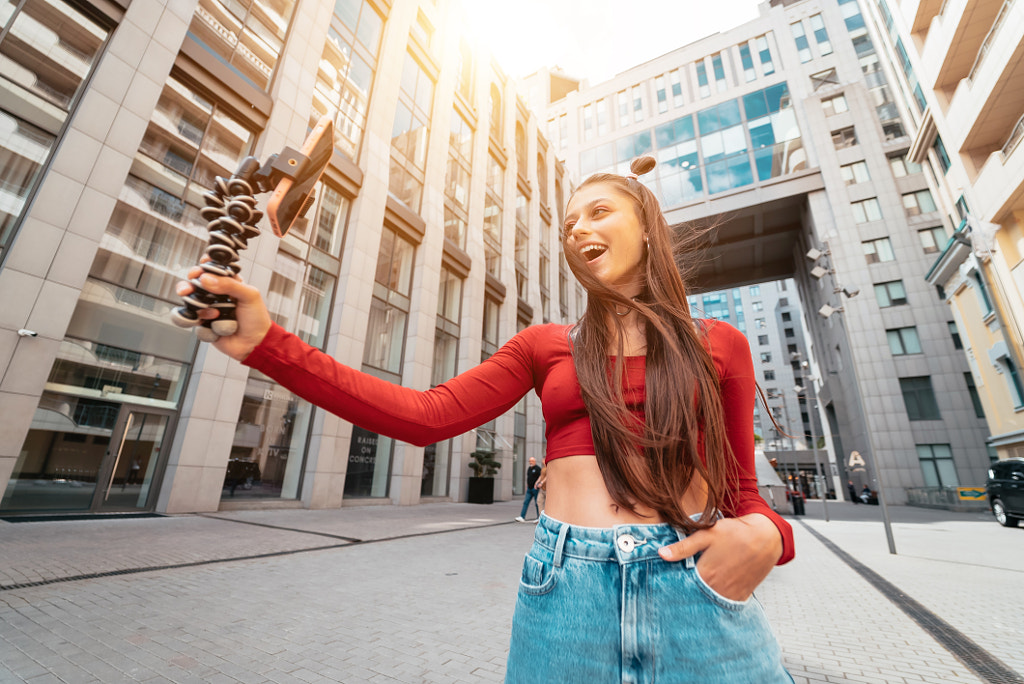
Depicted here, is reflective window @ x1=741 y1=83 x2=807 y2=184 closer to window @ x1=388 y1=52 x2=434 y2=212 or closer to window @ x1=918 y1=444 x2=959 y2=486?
window @ x1=918 y1=444 x2=959 y2=486

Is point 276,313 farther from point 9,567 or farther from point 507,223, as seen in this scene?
point 507,223

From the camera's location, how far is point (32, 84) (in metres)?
9.43

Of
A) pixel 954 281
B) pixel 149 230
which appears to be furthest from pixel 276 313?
pixel 954 281

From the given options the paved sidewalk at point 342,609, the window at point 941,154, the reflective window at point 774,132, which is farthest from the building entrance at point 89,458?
the reflective window at point 774,132

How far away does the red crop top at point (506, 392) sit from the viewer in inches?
45.2

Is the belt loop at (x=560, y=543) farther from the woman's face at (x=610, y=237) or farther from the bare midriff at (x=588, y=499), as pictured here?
the woman's face at (x=610, y=237)

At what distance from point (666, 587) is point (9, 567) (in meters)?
7.96

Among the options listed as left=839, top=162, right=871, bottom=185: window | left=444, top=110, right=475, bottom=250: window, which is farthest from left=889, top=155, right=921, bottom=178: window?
left=444, top=110, right=475, bottom=250: window

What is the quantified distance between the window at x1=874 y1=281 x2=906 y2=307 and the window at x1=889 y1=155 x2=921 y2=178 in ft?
27.0

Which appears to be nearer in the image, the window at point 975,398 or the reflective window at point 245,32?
the reflective window at point 245,32

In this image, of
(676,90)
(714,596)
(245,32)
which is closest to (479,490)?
(245,32)

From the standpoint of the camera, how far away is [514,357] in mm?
1575

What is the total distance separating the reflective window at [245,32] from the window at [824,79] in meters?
41.4

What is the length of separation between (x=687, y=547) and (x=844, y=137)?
147 feet
